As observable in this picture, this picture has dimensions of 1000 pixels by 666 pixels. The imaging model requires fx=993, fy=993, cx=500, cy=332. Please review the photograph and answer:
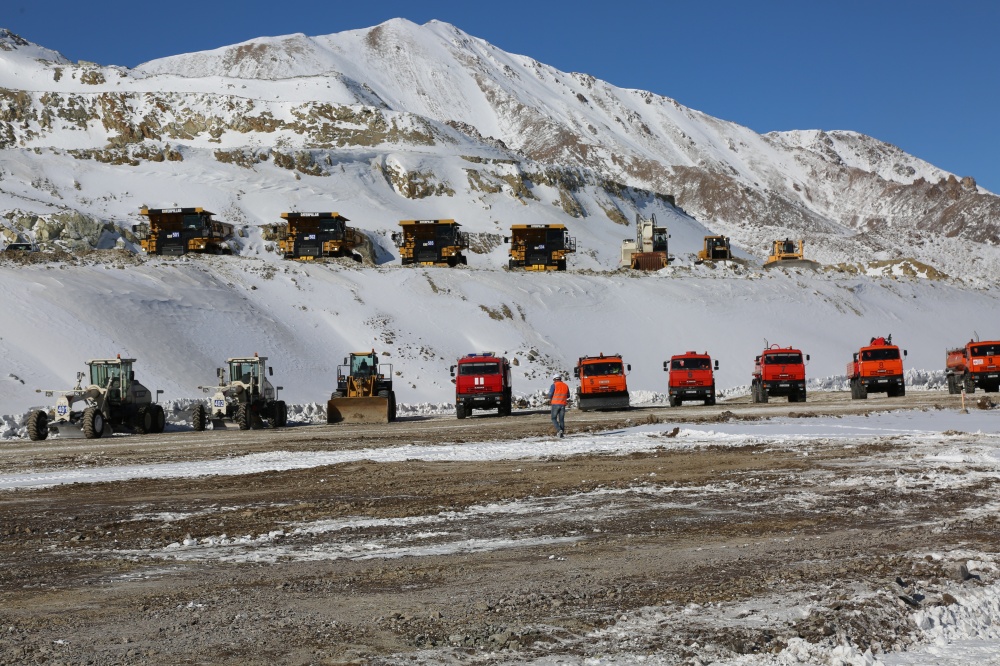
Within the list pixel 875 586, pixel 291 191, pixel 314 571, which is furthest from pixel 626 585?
pixel 291 191

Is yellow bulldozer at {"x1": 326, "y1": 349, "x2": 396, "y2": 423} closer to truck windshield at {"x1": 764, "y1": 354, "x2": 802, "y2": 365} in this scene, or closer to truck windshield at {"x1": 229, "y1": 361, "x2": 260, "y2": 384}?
truck windshield at {"x1": 229, "y1": 361, "x2": 260, "y2": 384}

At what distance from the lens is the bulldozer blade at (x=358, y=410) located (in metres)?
34.8

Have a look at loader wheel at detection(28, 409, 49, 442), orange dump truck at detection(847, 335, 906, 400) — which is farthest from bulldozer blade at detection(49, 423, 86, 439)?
orange dump truck at detection(847, 335, 906, 400)

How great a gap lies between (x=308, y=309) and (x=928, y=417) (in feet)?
120

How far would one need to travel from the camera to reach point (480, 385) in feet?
117

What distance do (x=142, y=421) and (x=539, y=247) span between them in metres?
46.6

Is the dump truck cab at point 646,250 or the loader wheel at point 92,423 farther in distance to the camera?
the dump truck cab at point 646,250

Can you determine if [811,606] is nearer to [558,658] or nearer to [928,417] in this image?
[558,658]

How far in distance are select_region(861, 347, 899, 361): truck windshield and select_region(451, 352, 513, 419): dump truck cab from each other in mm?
14507

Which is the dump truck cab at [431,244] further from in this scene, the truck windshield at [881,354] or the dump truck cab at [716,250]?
the truck windshield at [881,354]

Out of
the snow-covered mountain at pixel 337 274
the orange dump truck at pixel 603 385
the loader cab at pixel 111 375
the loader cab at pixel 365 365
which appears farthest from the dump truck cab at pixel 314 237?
the loader cab at pixel 111 375

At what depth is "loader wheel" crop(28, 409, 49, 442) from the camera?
30.2 m

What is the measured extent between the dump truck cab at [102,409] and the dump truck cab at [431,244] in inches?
1580

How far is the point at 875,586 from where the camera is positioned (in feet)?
24.4
